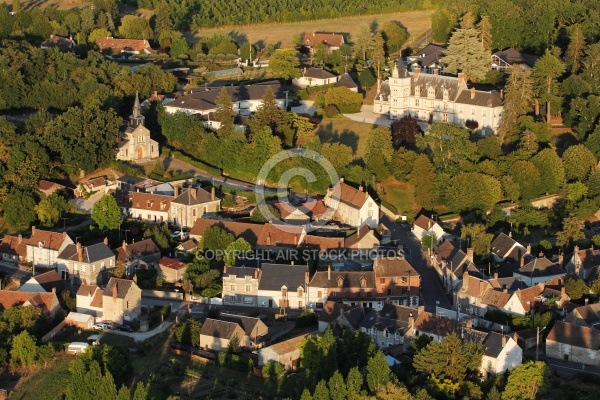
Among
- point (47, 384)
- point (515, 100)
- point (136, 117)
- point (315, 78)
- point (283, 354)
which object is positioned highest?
point (515, 100)

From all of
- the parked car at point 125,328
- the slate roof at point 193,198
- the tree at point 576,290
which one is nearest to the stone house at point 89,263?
the parked car at point 125,328

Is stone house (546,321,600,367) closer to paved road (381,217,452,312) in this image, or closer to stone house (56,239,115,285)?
paved road (381,217,452,312)

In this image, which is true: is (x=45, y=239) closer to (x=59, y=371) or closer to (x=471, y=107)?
(x=59, y=371)

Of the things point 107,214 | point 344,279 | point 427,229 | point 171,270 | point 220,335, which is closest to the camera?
point 220,335

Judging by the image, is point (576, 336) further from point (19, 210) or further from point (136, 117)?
point (136, 117)

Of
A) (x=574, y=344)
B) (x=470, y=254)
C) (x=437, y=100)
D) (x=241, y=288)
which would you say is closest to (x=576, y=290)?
(x=574, y=344)

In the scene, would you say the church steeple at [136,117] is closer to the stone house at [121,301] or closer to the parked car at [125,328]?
the stone house at [121,301]
